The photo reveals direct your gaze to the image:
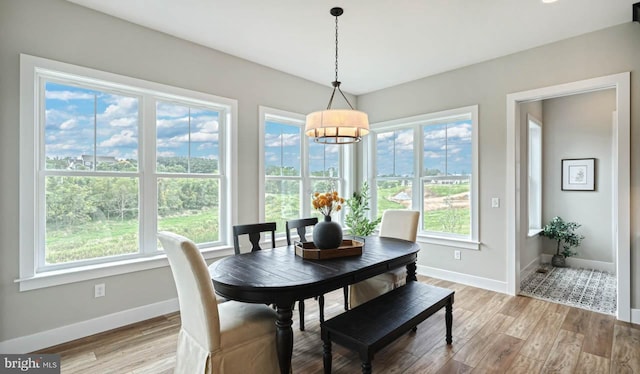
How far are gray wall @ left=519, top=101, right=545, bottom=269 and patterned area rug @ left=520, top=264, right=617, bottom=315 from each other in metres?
0.27

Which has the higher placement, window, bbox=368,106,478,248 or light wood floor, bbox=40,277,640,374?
window, bbox=368,106,478,248

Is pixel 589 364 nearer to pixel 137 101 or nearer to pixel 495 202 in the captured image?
pixel 495 202

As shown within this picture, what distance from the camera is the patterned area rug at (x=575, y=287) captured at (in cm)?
341

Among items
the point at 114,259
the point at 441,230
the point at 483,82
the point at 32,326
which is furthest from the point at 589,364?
the point at 32,326

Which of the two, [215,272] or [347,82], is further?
[347,82]

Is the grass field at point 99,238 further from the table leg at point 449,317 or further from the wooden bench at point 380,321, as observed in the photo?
the table leg at point 449,317

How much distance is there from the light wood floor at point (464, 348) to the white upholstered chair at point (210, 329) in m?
0.49

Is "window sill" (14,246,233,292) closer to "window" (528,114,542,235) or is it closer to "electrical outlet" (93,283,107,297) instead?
"electrical outlet" (93,283,107,297)

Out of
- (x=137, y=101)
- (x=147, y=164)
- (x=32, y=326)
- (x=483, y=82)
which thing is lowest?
(x=32, y=326)

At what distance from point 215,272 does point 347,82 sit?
3.64m

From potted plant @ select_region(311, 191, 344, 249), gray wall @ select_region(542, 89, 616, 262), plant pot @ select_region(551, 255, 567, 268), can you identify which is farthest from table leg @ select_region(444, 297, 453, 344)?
gray wall @ select_region(542, 89, 616, 262)

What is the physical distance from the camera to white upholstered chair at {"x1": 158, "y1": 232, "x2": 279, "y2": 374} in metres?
1.68

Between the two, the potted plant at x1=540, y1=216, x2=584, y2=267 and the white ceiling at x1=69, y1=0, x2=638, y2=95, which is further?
the potted plant at x1=540, y1=216, x2=584, y2=267

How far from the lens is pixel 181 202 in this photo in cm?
340
